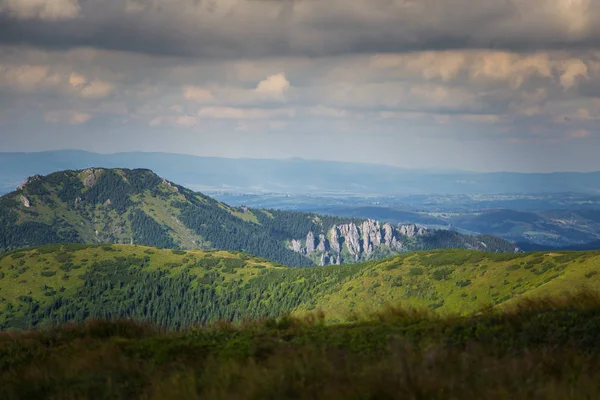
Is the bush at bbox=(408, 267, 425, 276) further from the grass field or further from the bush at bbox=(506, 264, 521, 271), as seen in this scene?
the grass field

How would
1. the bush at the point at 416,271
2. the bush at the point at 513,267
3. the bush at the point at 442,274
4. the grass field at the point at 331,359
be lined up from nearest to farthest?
the grass field at the point at 331,359
the bush at the point at 513,267
the bush at the point at 442,274
the bush at the point at 416,271

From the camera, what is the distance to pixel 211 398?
399 inches

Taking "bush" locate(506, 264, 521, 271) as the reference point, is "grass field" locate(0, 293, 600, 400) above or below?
above

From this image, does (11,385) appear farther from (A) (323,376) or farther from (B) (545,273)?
(B) (545,273)

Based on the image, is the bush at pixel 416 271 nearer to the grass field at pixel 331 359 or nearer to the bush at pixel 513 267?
the bush at pixel 513 267

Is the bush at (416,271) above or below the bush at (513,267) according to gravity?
below

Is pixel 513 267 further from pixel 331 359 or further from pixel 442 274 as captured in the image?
pixel 331 359

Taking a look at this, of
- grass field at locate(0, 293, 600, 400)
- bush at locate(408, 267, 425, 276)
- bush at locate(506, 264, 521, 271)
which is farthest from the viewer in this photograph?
bush at locate(408, 267, 425, 276)

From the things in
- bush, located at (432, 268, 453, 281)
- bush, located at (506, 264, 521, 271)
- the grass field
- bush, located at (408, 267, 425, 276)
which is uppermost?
the grass field

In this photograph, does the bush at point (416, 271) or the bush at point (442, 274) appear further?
the bush at point (416, 271)

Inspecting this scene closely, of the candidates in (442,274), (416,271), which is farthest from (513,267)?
(416,271)

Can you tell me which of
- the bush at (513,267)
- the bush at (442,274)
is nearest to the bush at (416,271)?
the bush at (442,274)

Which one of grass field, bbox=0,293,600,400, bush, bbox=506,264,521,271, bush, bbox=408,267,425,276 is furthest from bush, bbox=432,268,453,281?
grass field, bbox=0,293,600,400

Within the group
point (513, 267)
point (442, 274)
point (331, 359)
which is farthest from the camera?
point (442, 274)
